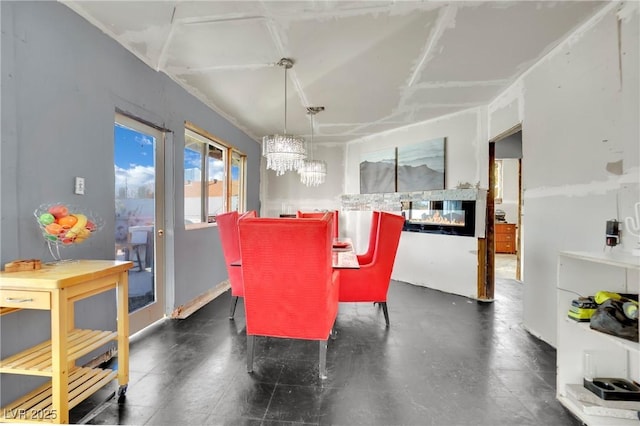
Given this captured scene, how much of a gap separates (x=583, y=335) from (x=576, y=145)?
1.38m

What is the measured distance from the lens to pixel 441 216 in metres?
4.11

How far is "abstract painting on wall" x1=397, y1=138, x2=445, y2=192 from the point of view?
4.12 m

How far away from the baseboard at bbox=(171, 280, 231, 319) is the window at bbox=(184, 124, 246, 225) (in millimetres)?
934

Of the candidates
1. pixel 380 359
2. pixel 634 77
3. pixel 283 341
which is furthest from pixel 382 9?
pixel 283 341

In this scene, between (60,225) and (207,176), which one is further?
(207,176)

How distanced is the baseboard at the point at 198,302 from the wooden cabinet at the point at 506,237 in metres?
6.66

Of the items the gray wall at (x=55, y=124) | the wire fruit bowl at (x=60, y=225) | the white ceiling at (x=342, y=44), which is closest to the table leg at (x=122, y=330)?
the wire fruit bowl at (x=60, y=225)

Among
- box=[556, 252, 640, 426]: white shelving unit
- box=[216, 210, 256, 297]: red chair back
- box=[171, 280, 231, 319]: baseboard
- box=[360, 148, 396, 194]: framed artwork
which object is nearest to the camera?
box=[556, 252, 640, 426]: white shelving unit

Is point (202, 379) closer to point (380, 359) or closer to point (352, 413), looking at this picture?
point (352, 413)

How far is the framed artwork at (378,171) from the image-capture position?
4766mm

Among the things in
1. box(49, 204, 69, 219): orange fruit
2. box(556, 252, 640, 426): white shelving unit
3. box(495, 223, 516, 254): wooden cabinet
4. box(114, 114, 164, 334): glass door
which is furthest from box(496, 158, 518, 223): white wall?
box(49, 204, 69, 219): orange fruit

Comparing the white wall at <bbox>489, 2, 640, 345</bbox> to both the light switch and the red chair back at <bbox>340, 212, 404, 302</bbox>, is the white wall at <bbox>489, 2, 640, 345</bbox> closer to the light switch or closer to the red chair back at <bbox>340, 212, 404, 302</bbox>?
the red chair back at <bbox>340, 212, 404, 302</bbox>

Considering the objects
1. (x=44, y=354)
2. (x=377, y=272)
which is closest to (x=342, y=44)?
(x=377, y=272)

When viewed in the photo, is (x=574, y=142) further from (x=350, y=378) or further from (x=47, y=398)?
(x=47, y=398)
